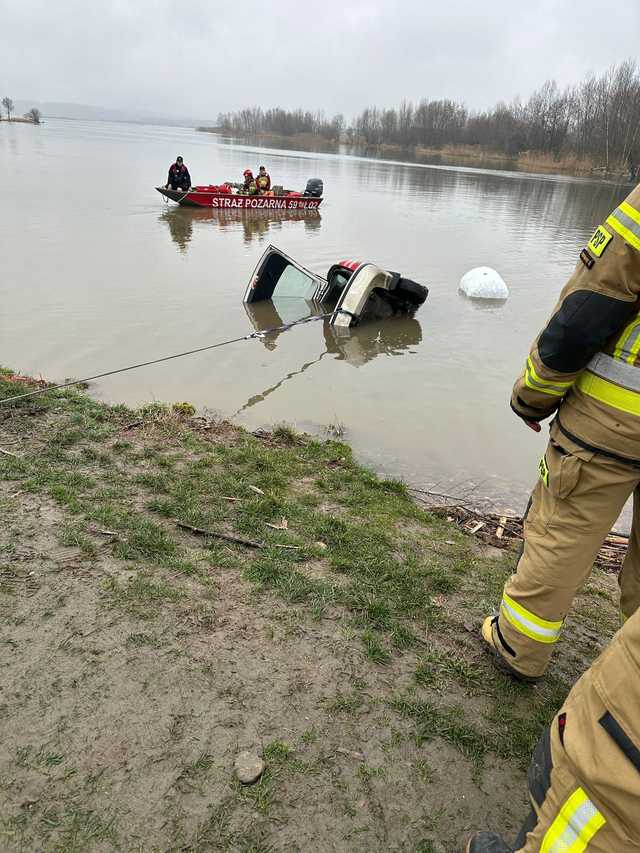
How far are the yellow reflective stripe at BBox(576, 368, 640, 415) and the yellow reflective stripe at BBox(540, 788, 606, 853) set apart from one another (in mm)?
1365

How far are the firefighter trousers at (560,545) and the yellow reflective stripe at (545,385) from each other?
6.7 inches

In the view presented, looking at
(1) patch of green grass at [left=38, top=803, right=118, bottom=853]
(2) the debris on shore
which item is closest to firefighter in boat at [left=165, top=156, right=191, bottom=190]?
(2) the debris on shore

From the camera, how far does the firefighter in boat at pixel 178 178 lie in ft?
70.4

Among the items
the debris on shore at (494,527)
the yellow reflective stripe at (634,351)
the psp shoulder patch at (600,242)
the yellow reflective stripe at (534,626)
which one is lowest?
the debris on shore at (494,527)

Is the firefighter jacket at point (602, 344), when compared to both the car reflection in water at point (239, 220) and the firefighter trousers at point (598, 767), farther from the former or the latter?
the car reflection in water at point (239, 220)

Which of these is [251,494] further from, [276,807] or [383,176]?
[383,176]

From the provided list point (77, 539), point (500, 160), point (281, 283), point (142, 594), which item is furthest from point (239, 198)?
point (500, 160)

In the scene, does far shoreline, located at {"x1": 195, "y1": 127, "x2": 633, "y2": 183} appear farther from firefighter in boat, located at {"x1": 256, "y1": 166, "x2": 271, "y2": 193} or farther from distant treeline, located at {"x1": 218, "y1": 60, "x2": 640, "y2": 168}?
firefighter in boat, located at {"x1": 256, "y1": 166, "x2": 271, "y2": 193}

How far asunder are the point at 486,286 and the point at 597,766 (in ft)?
40.6

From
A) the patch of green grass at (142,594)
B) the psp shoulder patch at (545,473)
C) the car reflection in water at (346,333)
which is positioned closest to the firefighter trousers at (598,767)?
the psp shoulder patch at (545,473)

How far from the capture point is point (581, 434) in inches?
88.6

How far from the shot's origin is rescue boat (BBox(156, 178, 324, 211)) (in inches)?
818

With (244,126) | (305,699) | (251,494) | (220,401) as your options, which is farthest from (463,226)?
(244,126)

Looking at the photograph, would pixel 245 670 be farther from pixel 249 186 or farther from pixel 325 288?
pixel 249 186
